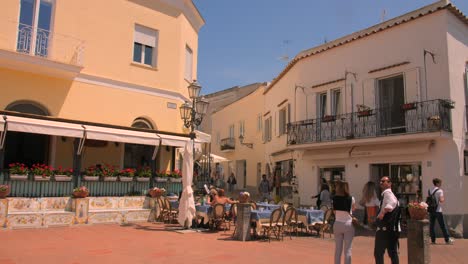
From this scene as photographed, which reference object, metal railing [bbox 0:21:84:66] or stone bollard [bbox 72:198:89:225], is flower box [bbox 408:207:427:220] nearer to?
stone bollard [bbox 72:198:89:225]

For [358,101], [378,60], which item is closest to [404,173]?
[358,101]

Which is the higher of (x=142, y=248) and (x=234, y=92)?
(x=234, y=92)

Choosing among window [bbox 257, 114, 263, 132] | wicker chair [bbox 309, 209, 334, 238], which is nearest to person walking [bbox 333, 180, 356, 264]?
wicker chair [bbox 309, 209, 334, 238]

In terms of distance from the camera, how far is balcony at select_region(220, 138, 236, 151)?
3222 cm

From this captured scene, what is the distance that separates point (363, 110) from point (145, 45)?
9120mm

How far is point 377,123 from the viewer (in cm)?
1425

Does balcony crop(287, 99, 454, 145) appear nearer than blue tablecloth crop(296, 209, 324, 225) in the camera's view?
No

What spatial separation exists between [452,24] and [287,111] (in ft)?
27.7

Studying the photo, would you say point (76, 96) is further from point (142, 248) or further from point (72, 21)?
A: point (142, 248)

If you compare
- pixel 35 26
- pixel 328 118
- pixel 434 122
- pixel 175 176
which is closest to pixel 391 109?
pixel 434 122

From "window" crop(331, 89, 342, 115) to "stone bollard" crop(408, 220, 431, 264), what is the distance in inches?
372

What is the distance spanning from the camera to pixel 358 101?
15.3 metres

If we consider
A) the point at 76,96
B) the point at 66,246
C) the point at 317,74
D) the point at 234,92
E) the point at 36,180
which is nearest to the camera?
the point at 66,246

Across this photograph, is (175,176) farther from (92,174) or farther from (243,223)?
(243,223)
